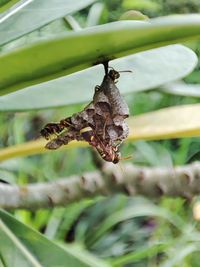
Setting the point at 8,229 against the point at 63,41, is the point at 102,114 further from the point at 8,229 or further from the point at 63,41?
the point at 8,229

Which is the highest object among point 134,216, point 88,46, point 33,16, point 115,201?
point 115,201

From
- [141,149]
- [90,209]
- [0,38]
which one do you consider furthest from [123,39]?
[90,209]

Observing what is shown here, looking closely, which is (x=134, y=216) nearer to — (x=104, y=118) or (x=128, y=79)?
(x=128, y=79)

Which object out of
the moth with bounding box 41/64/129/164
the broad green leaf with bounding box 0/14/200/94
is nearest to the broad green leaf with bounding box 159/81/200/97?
the moth with bounding box 41/64/129/164

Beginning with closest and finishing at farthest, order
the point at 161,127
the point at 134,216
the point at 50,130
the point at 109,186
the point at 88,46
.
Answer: the point at 88,46 < the point at 50,130 < the point at 161,127 < the point at 109,186 < the point at 134,216

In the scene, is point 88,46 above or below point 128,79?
below

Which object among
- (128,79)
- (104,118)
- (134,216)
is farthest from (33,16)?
(134,216)

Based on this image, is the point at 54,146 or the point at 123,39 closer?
the point at 123,39
